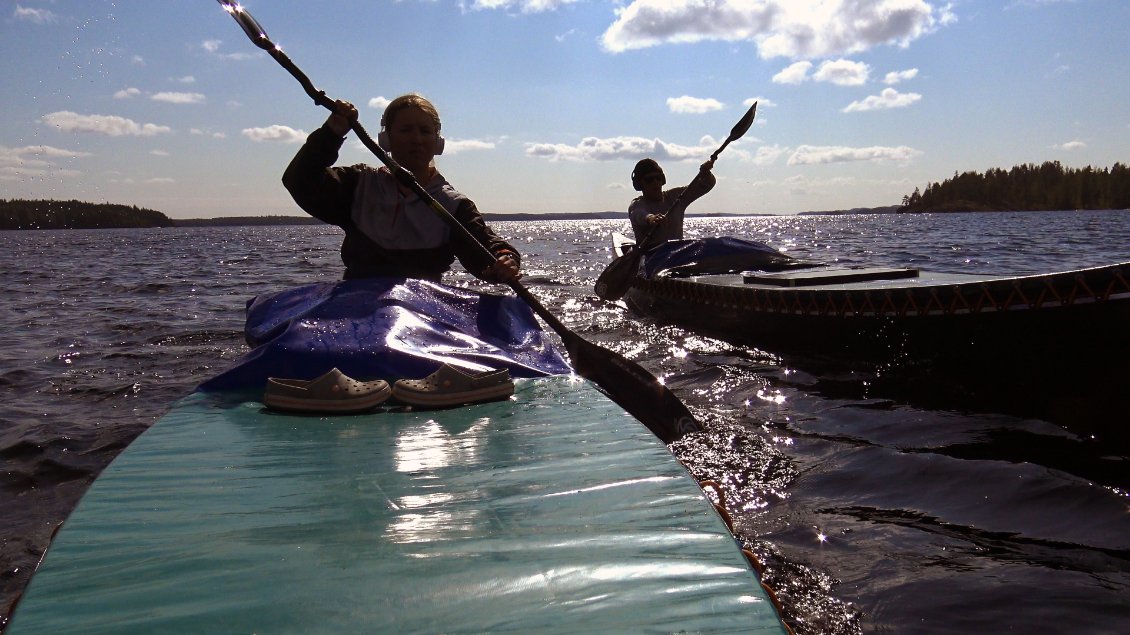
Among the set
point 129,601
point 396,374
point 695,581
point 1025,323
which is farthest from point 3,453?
point 1025,323

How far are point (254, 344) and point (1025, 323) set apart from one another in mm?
5218

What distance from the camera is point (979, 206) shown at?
97.1 metres

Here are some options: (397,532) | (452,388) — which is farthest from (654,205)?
(397,532)

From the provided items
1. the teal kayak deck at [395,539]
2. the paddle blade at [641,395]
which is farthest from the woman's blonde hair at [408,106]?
the teal kayak deck at [395,539]

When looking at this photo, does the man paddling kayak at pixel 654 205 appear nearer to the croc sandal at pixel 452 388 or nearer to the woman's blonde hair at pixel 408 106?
the woman's blonde hair at pixel 408 106

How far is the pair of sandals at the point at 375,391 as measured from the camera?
322cm

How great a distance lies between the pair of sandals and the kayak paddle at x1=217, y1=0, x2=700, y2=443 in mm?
1339

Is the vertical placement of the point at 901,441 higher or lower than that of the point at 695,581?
lower

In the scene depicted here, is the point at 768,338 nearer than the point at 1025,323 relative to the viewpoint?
No

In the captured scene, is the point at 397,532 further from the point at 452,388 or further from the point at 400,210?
the point at 400,210

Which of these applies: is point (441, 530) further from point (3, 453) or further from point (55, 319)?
point (55, 319)

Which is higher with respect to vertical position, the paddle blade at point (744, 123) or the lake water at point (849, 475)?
the paddle blade at point (744, 123)

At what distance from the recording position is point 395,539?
200 cm

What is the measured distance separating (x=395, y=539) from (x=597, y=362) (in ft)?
9.98
